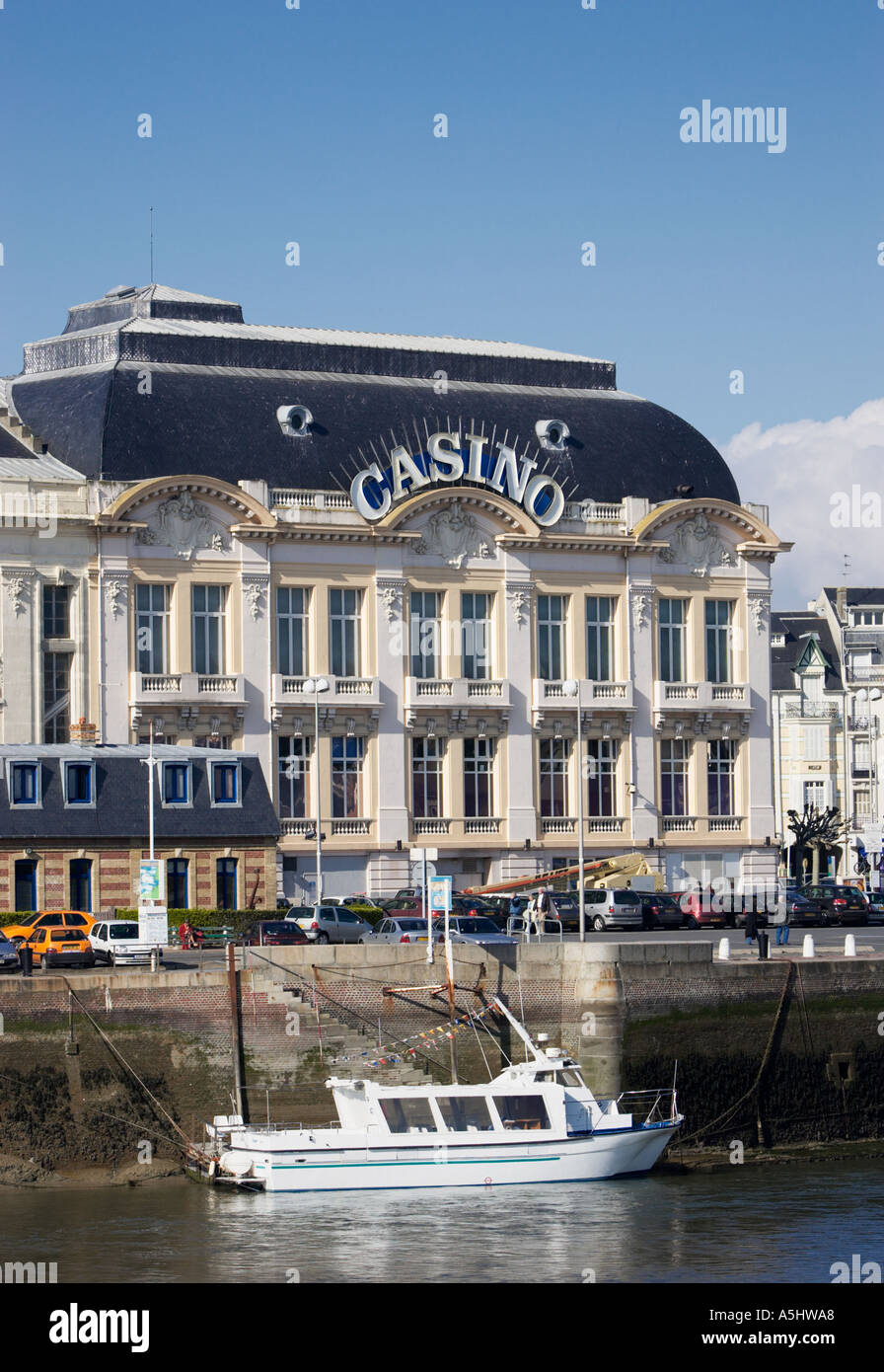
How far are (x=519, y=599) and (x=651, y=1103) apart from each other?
5124 centimetres

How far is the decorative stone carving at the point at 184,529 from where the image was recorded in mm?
101375

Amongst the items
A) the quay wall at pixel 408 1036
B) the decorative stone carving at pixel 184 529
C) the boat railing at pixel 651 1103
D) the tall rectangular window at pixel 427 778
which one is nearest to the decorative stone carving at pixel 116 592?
the decorative stone carving at pixel 184 529

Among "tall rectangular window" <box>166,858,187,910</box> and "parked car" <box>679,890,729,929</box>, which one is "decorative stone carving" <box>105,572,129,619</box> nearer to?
"tall rectangular window" <box>166,858,187,910</box>

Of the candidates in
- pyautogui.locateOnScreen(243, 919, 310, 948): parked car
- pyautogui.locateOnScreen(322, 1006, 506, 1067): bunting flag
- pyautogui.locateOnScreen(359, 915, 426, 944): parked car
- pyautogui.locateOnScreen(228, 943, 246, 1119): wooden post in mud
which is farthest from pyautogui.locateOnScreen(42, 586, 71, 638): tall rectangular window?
pyautogui.locateOnScreen(322, 1006, 506, 1067): bunting flag

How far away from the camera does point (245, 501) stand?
334ft

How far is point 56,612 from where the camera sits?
331 feet

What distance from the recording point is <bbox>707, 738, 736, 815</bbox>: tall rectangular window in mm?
113750

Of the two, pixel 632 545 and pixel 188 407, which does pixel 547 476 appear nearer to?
pixel 632 545

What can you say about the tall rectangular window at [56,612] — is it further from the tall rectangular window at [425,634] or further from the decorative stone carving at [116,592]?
the tall rectangular window at [425,634]

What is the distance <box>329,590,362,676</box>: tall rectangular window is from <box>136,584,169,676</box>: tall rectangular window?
7.65m

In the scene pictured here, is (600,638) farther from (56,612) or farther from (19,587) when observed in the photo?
(19,587)

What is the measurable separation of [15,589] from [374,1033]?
45376mm
